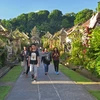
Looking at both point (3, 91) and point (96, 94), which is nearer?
point (96, 94)

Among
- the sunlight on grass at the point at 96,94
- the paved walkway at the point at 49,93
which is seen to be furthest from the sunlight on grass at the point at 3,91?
the sunlight on grass at the point at 96,94

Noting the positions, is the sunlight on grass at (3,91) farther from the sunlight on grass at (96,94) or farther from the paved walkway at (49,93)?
the sunlight on grass at (96,94)

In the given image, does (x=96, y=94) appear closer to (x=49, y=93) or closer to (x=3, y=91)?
(x=49, y=93)

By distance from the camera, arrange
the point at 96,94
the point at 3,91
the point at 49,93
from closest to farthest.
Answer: the point at 96,94, the point at 49,93, the point at 3,91

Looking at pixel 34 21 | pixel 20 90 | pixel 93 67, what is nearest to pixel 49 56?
pixel 93 67

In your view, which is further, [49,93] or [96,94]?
[49,93]

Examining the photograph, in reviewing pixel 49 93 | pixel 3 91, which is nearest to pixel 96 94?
pixel 49 93

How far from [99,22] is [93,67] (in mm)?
9803

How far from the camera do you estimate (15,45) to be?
119ft

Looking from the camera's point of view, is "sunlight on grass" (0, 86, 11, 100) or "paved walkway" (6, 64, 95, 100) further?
"sunlight on grass" (0, 86, 11, 100)

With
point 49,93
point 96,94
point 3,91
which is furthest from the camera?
point 3,91

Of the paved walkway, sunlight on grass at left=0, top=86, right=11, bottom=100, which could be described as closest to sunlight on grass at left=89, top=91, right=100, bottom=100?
the paved walkway

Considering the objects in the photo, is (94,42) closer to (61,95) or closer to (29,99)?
(61,95)

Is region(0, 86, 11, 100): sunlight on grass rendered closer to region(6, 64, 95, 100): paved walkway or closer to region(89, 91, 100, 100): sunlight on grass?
region(6, 64, 95, 100): paved walkway
